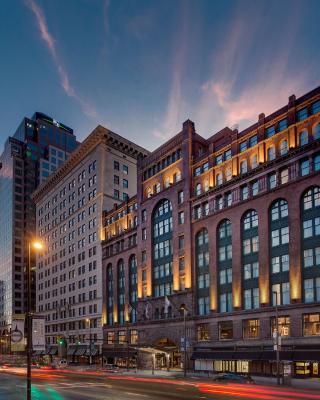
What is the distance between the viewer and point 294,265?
2226 inches

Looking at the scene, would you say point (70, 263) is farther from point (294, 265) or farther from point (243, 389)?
point (243, 389)

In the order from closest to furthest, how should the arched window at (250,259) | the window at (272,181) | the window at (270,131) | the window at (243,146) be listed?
the window at (272,181) < the window at (270,131) < the arched window at (250,259) < the window at (243,146)

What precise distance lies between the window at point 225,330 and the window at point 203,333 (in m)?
2.89

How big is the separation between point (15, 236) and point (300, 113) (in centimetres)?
14902

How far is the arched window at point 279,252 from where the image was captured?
58.1 m

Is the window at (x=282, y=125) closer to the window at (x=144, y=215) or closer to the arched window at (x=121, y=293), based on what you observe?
the window at (x=144, y=215)

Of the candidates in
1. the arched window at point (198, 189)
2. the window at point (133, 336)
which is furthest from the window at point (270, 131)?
the window at point (133, 336)

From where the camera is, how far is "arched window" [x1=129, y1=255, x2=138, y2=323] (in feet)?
294

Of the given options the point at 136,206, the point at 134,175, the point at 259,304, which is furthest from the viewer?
the point at 134,175

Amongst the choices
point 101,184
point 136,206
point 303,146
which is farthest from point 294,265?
point 101,184

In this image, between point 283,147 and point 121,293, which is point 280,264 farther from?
point 121,293

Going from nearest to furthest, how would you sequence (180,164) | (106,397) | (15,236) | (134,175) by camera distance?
(106,397)
(180,164)
(134,175)
(15,236)

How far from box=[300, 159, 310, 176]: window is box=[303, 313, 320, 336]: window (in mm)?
16757

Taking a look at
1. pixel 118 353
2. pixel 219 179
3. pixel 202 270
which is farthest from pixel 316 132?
pixel 118 353
